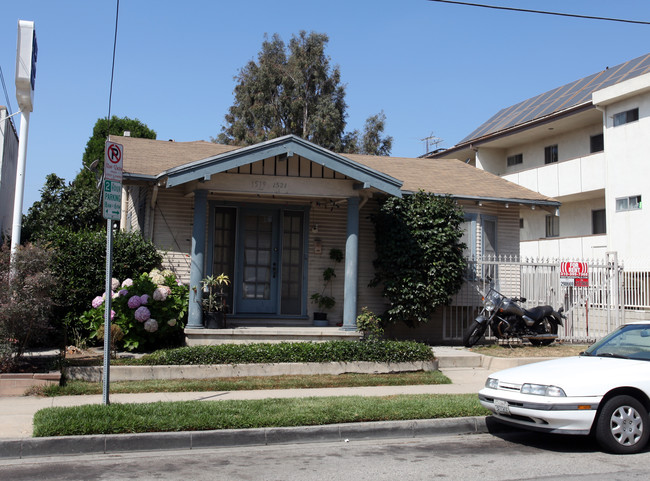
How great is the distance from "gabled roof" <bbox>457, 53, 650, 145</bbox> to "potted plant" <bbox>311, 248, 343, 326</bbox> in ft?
45.1

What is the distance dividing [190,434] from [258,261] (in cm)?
718

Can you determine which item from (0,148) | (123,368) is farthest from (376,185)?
(0,148)

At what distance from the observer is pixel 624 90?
2164 centimetres

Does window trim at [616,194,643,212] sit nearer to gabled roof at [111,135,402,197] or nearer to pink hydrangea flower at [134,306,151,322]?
gabled roof at [111,135,402,197]

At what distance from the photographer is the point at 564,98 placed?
26.5m

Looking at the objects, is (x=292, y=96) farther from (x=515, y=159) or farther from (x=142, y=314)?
(x=142, y=314)

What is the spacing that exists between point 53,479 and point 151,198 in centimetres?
826

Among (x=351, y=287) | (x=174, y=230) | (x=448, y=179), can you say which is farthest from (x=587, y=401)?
(x=448, y=179)

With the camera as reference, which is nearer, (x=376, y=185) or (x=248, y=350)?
(x=248, y=350)

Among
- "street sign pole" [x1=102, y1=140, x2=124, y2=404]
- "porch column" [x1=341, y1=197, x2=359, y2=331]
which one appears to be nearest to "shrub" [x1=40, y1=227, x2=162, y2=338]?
"porch column" [x1=341, y1=197, x2=359, y2=331]

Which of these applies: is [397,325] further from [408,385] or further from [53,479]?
[53,479]

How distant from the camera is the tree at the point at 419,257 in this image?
13.4 meters

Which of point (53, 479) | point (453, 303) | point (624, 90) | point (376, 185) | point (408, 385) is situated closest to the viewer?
point (53, 479)

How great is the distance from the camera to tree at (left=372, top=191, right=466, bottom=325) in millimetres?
13445
